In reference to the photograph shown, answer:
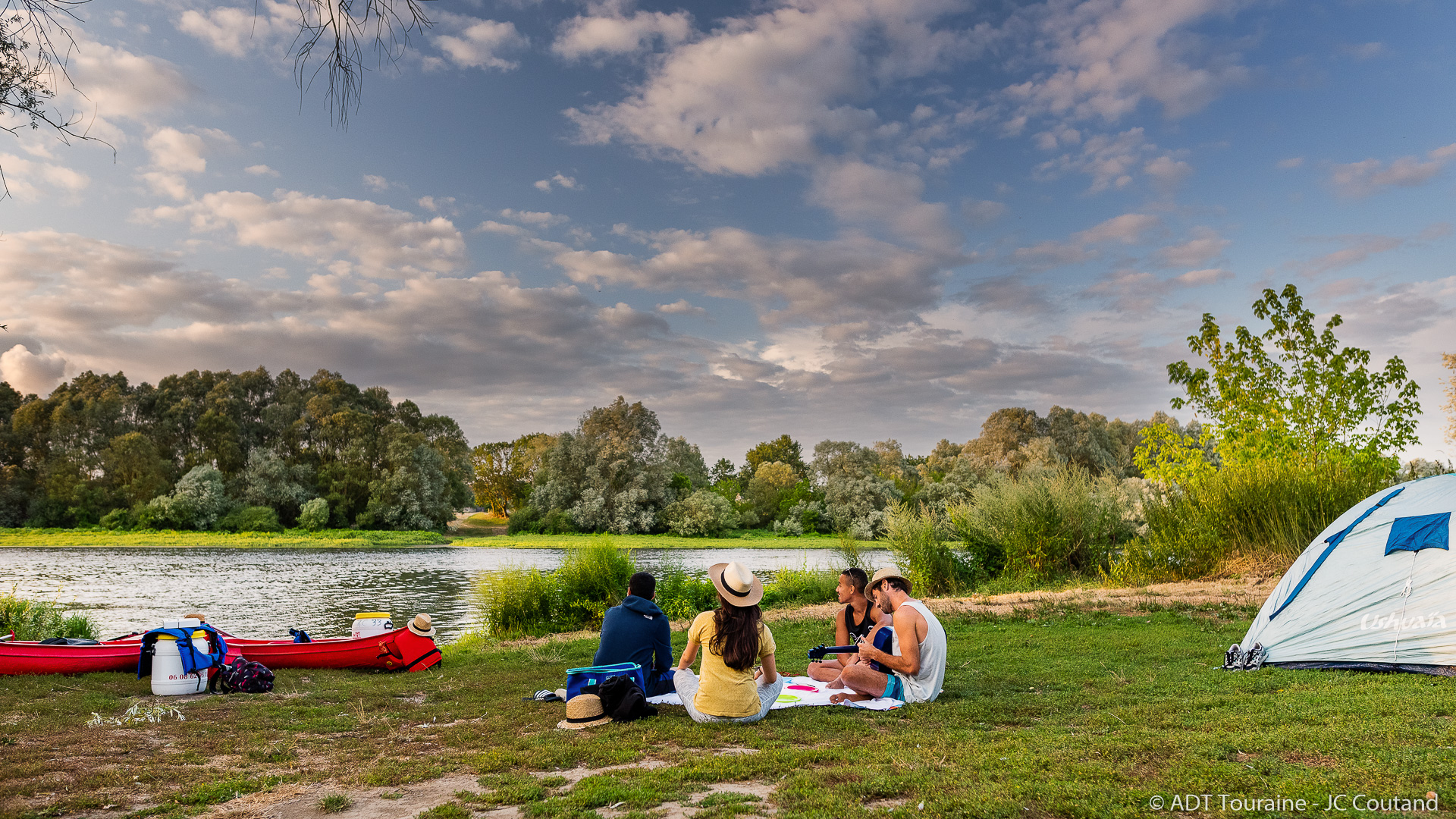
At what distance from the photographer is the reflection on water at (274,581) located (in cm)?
1956

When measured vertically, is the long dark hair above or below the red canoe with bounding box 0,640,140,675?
above

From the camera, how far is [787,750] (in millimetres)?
5383

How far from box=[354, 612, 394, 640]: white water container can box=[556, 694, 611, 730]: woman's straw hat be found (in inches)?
226

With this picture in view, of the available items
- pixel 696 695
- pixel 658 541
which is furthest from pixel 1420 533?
pixel 658 541

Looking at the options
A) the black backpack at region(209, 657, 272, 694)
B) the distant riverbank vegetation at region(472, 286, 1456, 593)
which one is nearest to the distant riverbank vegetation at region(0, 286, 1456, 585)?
the distant riverbank vegetation at region(472, 286, 1456, 593)

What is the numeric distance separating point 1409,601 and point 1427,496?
1.47 metres

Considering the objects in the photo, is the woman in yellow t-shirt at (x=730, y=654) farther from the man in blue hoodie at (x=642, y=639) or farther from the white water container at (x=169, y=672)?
the white water container at (x=169, y=672)

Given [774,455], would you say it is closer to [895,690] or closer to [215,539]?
[215,539]

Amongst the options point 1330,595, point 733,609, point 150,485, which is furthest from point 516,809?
point 150,485

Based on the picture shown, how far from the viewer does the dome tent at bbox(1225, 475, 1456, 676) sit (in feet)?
24.6

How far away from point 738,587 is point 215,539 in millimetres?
51623

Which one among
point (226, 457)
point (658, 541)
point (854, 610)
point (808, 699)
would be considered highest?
point (226, 457)

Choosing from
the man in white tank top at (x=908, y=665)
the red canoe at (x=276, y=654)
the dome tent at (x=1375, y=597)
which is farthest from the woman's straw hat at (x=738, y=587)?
the red canoe at (x=276, y=654)

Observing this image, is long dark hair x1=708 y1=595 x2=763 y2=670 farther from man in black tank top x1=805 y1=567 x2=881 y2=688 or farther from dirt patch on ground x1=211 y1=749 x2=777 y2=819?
man in black tank top x1=805 y1=567 x2=881 y2=688
